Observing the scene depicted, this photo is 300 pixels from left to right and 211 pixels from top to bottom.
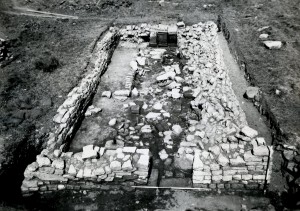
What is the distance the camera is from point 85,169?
5.14 m

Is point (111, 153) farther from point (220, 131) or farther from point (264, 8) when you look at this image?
point (264, 8)

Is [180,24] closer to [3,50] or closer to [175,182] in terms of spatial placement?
[3,50]

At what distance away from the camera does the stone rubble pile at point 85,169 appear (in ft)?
16.8

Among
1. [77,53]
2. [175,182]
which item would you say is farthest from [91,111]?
[175,182]

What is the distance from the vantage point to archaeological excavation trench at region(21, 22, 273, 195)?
16.8 feet

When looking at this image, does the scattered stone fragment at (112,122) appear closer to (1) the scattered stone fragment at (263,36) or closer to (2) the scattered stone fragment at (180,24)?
(2) the scattered stone fragment at (180,24)

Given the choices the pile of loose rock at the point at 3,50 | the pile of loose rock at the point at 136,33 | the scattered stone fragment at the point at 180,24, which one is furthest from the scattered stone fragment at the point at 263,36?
the pile of loose rock at the point at 3,50

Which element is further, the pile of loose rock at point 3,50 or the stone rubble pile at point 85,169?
the pile of loose rock at point 3,50

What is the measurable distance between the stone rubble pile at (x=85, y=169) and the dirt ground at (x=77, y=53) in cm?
69

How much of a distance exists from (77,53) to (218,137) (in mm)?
5742

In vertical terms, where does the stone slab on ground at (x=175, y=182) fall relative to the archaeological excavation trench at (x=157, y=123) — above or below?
below

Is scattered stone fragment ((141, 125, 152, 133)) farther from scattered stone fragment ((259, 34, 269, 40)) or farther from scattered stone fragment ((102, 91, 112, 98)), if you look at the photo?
scattered stone fragment ((259, 34, 269, 40))

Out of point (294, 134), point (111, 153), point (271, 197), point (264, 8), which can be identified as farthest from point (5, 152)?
point (264, 8)

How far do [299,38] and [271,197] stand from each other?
22.6 ft
